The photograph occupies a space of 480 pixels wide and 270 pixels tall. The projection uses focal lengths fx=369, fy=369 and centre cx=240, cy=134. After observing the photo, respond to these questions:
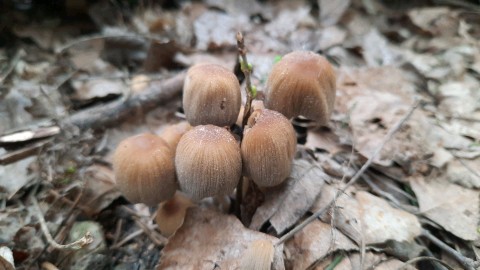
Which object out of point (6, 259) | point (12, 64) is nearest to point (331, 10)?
point (12, 64)

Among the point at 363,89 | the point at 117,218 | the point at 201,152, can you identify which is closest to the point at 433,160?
the point at 363,89

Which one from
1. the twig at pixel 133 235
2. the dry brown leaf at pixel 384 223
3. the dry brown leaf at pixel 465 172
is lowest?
the twig at pixel 133 235

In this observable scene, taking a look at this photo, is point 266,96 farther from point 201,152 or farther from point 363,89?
point 363,89

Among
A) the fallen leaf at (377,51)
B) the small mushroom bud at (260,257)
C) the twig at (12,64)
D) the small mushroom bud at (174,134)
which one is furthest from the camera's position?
the fallen leaf at (377,51)

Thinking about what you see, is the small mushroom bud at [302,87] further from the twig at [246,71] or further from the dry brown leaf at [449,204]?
the dry brown leaf at [449,204]

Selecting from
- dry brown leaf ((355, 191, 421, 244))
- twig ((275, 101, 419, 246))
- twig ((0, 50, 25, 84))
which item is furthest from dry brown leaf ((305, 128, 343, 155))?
twig ((0, 50, 25, 84))

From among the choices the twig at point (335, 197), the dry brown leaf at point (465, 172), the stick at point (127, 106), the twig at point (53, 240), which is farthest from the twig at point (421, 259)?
the stick at point (127, 106)

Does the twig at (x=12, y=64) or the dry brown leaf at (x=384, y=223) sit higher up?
the twig at (x=12, y=64)

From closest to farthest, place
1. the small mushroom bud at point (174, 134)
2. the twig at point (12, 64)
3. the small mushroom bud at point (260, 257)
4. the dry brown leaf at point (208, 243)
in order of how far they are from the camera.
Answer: the small mushroom bud at point (260, 257), the dry brown leaf at point (208, 243), the small mushroom bud at point (174, 134), the twig at point (12, 64)
